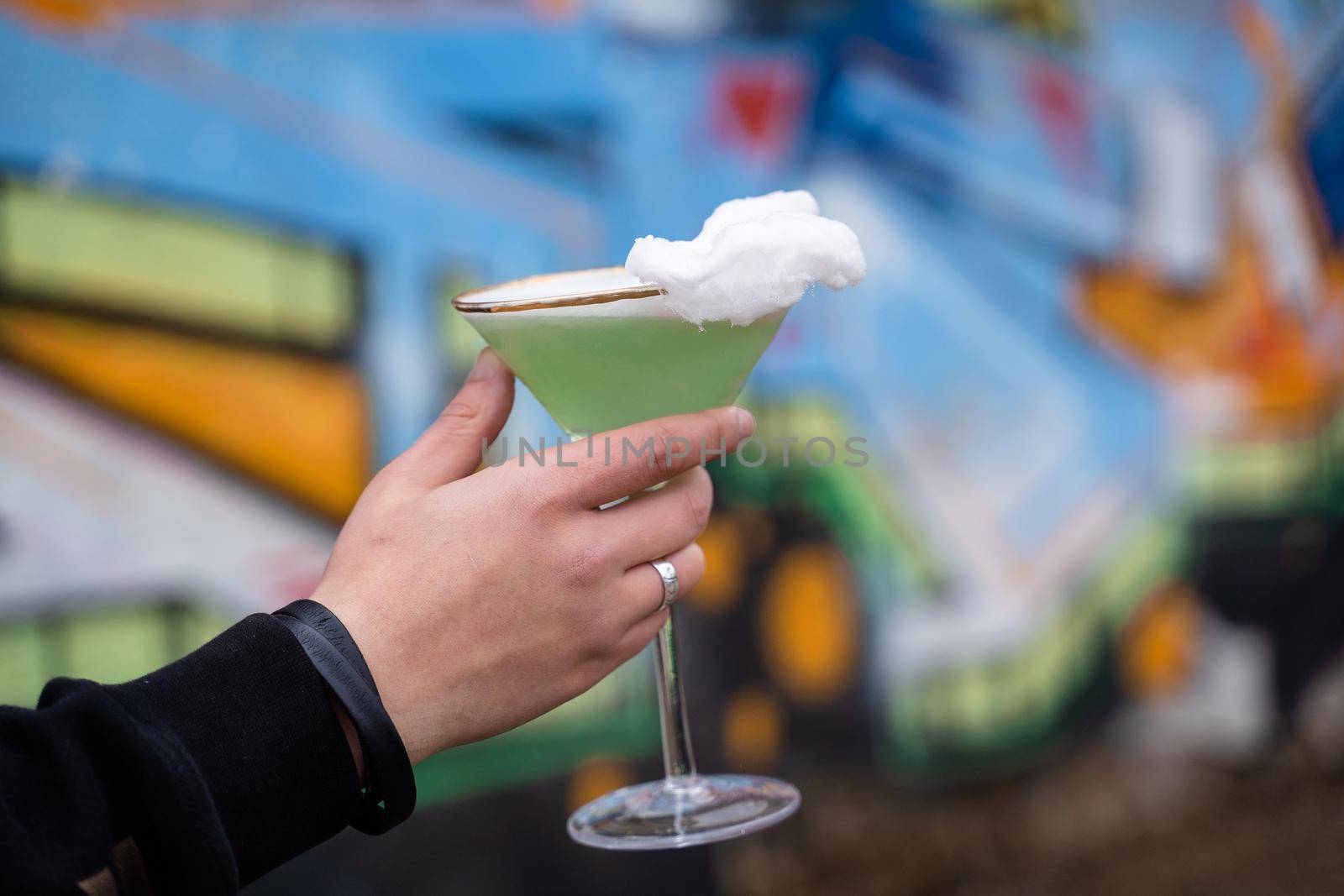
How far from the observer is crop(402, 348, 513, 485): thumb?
54.5 inches

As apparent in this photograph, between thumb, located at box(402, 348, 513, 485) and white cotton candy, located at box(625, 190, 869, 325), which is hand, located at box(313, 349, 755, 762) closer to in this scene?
thumb, located at box(402, 348, 513, 485)

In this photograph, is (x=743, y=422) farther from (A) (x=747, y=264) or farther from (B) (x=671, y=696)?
(B) (x=671, y=696)

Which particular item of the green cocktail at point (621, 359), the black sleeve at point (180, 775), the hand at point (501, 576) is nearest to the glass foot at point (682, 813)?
the hand at point (501, 576)

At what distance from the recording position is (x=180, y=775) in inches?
41.2

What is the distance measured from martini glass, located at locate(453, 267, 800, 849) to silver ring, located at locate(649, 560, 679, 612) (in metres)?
0.08

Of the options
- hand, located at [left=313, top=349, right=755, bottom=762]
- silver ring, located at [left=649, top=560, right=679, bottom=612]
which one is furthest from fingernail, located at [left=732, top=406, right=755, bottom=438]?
silver ring, located at [left=649, top=560, right=679, bottom=612]

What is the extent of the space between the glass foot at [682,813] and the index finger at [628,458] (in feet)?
1.37

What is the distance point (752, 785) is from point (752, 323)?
0.63 metres

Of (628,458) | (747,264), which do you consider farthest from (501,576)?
(747,264)

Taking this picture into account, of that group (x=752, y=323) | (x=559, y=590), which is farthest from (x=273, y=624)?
(x=752, y=323)

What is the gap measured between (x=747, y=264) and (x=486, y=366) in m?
0.41

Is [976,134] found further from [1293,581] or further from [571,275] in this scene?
[571,275]

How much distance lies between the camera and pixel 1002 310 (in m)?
4.12

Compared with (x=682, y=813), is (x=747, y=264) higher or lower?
higher
